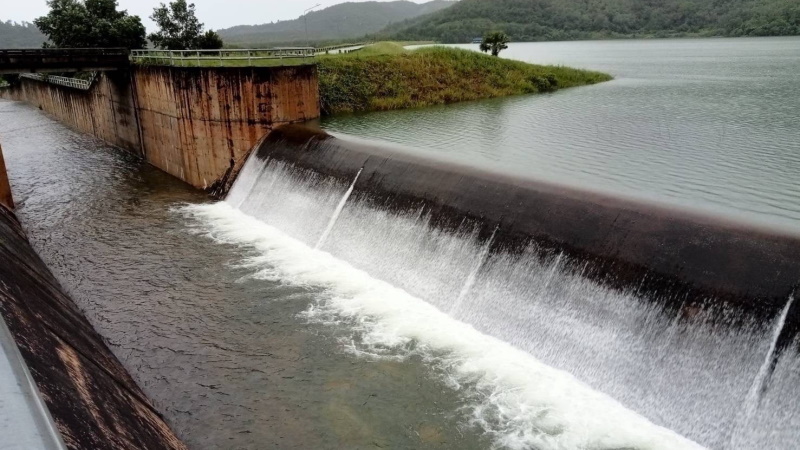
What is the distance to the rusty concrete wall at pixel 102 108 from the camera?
90.4 ft

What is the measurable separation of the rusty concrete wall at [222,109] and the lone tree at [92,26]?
23096mm

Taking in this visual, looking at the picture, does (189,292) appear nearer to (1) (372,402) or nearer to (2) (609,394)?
(1) (372,402)

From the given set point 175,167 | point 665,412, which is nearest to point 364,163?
point 665,412

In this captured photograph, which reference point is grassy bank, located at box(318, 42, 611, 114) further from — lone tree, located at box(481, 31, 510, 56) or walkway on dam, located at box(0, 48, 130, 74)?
walkway on dam, located at box(0, 48, 130, 74)

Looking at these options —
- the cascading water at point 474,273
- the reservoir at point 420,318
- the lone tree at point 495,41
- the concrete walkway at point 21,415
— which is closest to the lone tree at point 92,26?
the reservoir at point 420,318

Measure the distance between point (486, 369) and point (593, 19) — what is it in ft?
555

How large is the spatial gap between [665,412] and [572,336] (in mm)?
1764

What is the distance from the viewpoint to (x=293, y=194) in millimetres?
16984

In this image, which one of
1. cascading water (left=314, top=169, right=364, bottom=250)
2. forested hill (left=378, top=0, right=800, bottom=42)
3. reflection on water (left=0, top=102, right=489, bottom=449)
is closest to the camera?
reflection on water (left=0, top=102, right=489, bottom=449)

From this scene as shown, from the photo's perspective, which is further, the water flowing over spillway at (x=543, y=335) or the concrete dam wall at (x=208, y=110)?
the concrete dam wall at (x=208, y=110)

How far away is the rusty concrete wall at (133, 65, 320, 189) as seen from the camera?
20.5 metres

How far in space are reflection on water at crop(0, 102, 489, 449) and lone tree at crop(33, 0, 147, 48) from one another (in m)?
28.7

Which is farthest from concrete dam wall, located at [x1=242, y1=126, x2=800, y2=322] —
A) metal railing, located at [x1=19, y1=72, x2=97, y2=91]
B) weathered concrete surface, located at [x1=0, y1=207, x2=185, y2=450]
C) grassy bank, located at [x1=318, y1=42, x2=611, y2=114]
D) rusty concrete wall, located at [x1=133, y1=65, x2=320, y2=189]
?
metal railing, located at [x1=19, y1=72, x2=97, y2=91]

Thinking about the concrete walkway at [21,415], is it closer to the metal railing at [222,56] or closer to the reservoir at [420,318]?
the reservoir at [420,318]
